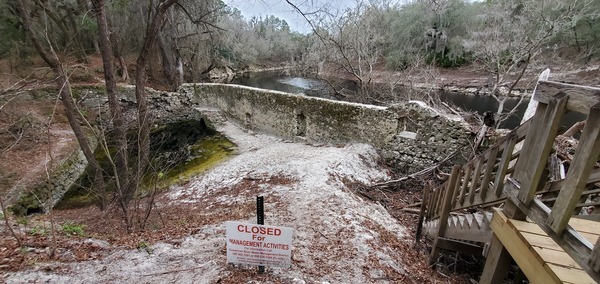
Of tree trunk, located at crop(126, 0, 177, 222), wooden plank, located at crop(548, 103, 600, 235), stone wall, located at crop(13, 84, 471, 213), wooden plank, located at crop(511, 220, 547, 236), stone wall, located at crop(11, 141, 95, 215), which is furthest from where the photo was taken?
stone wall, located at crop(13, 84, 471, 213)

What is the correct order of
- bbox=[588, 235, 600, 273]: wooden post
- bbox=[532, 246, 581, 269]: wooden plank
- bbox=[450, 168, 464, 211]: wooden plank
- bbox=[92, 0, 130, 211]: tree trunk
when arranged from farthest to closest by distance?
1. bbox=[92, 0, 130, 211]: tree trunk
2. bbox=[450, 168, 464, 211]: wooden plank
3. bbox=[532, 246, 581, 269]: wooden plank
4. bbox=[588, 235, 600, 273]: wooden post

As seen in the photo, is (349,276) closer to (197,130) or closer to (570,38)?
(197,130)

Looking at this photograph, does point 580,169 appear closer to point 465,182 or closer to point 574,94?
point 574,94

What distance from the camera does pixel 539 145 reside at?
6.75 ft

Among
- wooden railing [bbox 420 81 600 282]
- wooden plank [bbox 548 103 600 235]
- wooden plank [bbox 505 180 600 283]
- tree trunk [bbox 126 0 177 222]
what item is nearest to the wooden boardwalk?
wooden railing [bbox 420 81 600 282]

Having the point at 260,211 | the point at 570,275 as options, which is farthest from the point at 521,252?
the point at 260,211

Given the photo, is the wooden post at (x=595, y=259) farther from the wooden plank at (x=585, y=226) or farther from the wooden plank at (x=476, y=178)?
the wooden plank at (x=476, y=178)

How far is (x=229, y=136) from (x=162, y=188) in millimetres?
3831

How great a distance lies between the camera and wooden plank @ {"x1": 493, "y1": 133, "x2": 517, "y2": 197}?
255 centimetres

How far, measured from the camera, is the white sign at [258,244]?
2.97 metres

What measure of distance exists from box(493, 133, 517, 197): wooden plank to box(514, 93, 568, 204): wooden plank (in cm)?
24

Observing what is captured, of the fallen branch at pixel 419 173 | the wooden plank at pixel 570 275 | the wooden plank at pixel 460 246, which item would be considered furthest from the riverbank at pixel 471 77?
the wooden plank at pixel 570 275

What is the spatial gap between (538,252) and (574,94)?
1.14 m

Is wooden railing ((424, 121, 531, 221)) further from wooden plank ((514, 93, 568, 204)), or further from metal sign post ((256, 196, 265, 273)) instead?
metal sign post ((256, 196, 265, 273))
